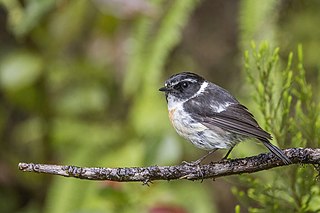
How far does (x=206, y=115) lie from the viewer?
2.35 meters

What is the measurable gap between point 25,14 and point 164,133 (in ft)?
3.09

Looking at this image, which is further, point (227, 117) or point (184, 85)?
point (184, 85)

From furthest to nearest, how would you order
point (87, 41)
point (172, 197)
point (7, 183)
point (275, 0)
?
point (87, 41)
point (7, 183)
point (172, 197)
point (275, 0)

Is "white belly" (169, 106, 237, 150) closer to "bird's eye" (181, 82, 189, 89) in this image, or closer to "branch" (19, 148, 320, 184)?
"bird's eye" (181, 82, 189, 89)

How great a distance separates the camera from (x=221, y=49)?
4.48 meters

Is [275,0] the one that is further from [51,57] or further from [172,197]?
[51,57]

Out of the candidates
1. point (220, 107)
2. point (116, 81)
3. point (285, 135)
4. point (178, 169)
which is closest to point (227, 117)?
point (220, 107)

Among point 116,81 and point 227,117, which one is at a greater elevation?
point 116,81

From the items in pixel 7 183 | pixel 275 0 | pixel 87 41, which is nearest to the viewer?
pixel 275 0

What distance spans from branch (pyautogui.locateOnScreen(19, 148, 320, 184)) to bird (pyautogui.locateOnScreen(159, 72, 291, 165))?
33 centimetres

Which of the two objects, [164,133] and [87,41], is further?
[87,41]

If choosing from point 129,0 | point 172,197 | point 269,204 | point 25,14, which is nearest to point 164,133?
point 172,197

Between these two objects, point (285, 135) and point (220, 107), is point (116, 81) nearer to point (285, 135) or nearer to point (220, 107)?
point (220, 107)

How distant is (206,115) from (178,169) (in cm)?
66
